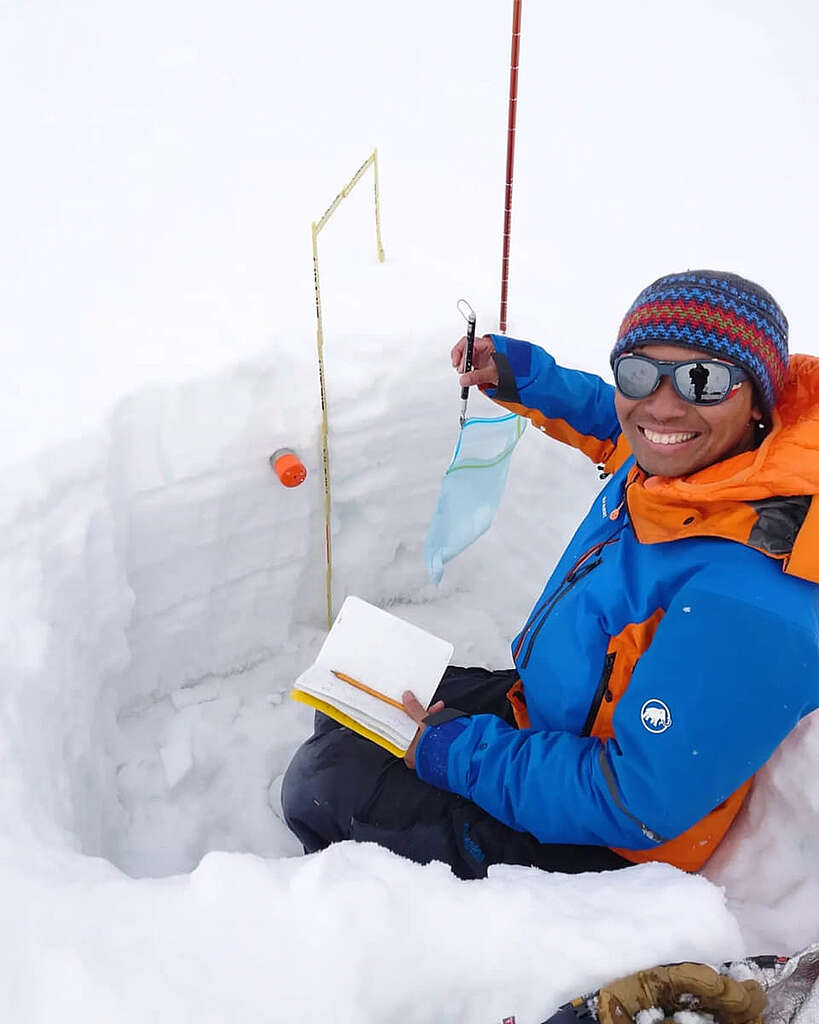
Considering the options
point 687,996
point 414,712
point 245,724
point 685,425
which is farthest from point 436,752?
point 245,724

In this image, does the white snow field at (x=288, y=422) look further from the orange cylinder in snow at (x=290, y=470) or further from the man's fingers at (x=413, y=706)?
the man's fingers at (x=413, y=706)

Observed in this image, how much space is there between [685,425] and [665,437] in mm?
44

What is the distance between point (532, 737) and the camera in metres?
1.36

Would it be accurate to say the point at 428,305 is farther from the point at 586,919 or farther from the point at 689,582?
the point at 586,919

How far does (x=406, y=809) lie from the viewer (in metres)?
1.53

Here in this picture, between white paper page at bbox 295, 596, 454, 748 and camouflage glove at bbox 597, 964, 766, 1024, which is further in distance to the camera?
white paper page at bbox 295, 596, 454, 748

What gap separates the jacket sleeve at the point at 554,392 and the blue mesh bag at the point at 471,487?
0.76 ft

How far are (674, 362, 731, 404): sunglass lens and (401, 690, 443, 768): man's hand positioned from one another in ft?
2.60

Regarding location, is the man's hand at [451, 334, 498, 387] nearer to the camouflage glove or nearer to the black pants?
the black pants

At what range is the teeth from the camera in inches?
47.3

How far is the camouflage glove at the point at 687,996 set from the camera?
2.77 feet

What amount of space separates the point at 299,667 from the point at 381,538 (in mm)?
489

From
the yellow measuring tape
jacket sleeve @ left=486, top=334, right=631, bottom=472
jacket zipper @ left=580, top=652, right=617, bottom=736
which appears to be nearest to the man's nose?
jacket zipper @ left=580, top=652, right=617, bottom=736

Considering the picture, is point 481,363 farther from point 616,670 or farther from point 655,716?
point 655,716
